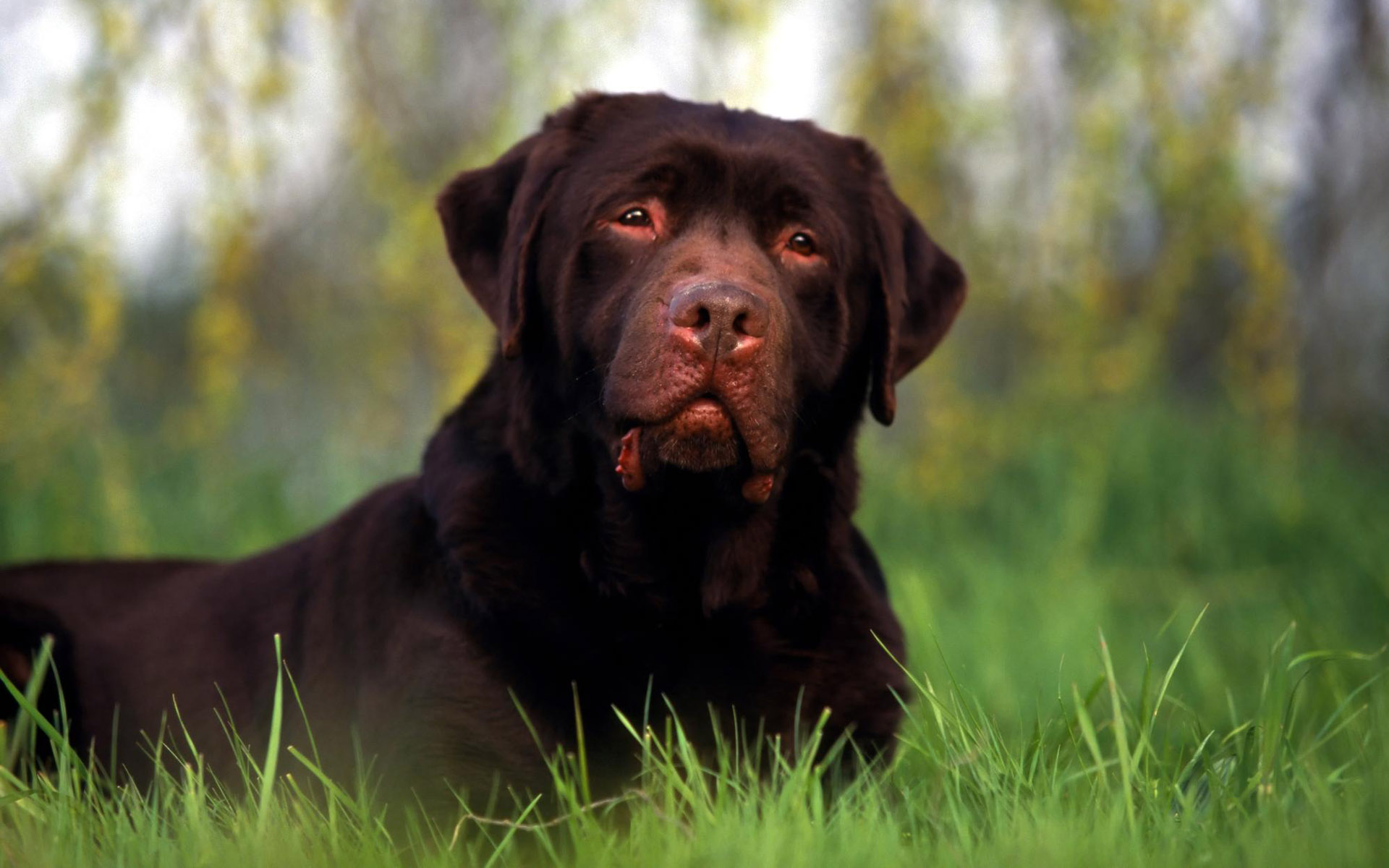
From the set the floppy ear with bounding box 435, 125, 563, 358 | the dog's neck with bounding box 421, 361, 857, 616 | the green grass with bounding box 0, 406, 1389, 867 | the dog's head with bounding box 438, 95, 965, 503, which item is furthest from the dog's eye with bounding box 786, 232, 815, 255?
the green grass with bounding box 0, 406, 1389, 867

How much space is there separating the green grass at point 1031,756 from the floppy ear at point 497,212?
3.38 ft

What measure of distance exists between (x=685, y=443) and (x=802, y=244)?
25.5 inches

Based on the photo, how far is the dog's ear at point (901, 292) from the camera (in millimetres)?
3117

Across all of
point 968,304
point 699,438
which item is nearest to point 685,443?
point 699,438

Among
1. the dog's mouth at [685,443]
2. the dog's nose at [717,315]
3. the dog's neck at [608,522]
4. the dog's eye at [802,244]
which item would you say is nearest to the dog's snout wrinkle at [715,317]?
the dog's nose at [717,315]

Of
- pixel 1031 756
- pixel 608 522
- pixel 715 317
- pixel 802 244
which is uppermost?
pixel 802 244

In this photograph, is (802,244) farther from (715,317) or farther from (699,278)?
(715,317)

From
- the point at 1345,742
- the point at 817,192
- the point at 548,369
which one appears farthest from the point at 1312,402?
the point at 548,369

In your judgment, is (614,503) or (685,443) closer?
(685,443)

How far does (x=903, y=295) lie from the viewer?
10.4 ft

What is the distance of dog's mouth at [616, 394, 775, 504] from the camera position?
2.60 m

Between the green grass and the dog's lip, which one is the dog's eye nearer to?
the dog's lip

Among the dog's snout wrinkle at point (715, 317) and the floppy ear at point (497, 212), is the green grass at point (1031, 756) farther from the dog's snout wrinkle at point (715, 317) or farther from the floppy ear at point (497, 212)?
the floppy ear at point (497, 212)

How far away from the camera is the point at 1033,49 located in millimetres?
6945
